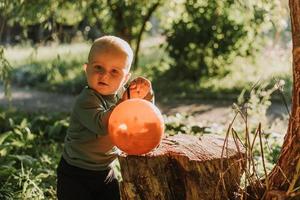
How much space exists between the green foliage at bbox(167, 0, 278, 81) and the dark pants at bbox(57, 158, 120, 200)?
24.8ft

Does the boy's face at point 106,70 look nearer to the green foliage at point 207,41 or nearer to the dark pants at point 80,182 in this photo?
the dark pants at point 80,182

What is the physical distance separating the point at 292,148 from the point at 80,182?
1.20 metres

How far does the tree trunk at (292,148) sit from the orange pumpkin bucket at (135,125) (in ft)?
2.32

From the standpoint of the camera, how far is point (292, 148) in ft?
10.8

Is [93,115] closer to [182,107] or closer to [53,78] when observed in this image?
[182,107]

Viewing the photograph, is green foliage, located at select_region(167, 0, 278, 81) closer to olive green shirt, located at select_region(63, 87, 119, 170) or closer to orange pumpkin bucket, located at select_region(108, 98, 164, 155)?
olive green shirt, located at select_region(63, 87, 119, 170)

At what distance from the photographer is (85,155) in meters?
3.34

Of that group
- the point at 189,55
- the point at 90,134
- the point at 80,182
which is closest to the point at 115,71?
the point at 90,134

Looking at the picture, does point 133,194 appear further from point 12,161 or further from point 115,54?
point 12,161

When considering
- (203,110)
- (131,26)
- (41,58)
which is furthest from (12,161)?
(41,58)

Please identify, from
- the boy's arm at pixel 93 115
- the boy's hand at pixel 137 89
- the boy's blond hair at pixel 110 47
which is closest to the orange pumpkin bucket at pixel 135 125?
the boy's arm at pixel 93 115

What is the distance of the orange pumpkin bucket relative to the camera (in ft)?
9.91

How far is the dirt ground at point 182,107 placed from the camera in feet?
27.7

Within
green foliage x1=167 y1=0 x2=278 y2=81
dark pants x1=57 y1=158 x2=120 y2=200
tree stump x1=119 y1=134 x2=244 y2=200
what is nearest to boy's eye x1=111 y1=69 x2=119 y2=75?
tree stump x1=119 y1=134 x2=244 y2=200
